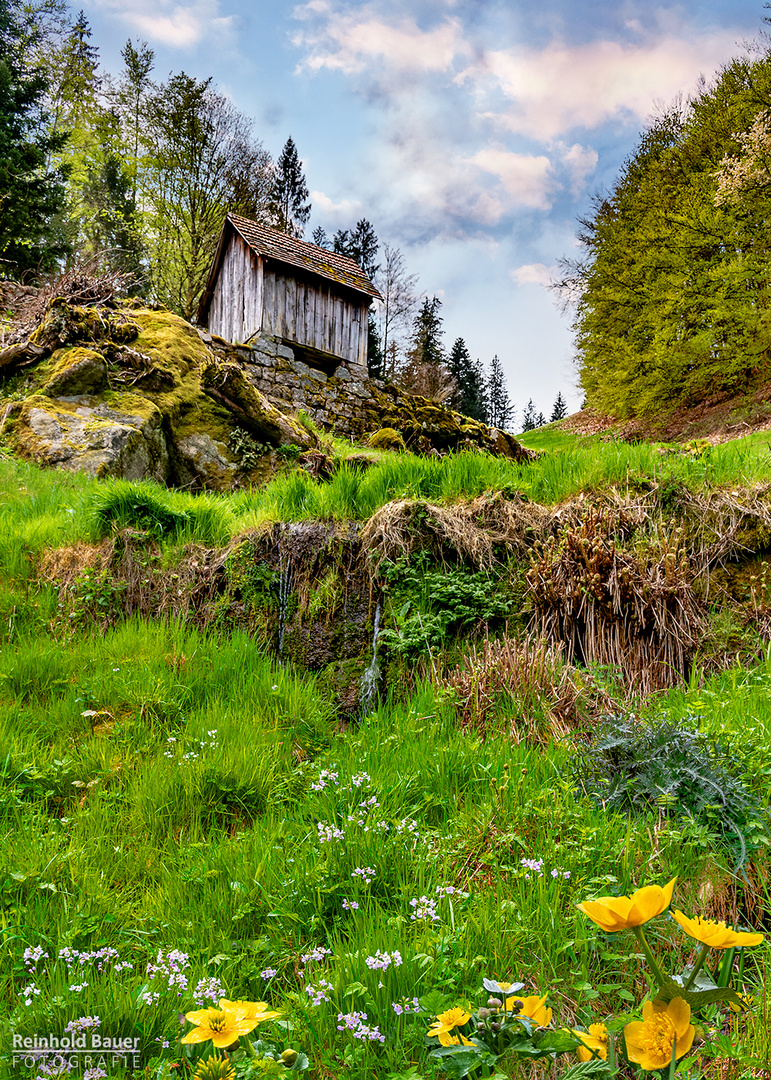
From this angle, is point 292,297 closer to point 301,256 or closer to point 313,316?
point 313,316

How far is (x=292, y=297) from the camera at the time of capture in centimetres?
1405

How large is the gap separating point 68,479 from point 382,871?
557cm

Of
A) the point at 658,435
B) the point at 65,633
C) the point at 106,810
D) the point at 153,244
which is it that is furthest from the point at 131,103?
the point at 106,810

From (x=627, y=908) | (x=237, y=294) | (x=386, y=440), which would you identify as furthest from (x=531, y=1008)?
(x=237, y=294)

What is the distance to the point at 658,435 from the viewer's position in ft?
61.4

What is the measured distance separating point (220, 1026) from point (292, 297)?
15.0 metres

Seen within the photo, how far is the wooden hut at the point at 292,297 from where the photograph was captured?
13820mm

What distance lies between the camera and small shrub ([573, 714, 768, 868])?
2008 mm

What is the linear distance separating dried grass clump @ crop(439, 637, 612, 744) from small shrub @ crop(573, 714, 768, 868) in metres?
0.42

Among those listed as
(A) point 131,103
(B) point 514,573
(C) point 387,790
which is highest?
(A) point 131,103

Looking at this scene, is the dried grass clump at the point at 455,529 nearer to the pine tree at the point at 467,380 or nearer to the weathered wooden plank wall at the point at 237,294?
the weathered wooden plank wall at the point at 237,294

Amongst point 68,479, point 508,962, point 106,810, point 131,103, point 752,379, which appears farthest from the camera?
point 131,103

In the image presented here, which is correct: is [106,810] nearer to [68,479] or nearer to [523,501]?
[523,501]

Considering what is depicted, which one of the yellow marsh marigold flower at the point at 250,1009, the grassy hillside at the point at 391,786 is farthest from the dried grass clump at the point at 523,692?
the yellow marsh marigold flower at the point at 250,1009
